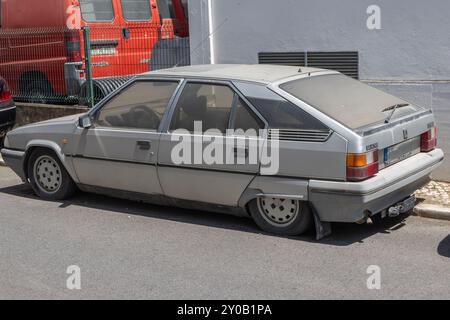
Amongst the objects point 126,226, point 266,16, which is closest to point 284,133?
point 126,226

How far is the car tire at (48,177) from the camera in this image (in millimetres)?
7730

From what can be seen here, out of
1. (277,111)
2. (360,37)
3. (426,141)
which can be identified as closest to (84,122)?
(277,111)

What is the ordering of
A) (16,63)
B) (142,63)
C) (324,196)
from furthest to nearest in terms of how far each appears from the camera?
(16,63) < (142,63) < (324,196)

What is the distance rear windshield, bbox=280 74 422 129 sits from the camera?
6156 millimetres

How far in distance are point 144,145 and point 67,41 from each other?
555 cm

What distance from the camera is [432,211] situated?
6.93 m

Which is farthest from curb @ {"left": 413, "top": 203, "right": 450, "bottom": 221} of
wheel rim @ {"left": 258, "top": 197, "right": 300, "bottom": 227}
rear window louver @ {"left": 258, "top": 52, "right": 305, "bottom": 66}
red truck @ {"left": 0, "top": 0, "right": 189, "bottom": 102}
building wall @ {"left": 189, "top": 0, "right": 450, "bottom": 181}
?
red truck @ {"left": 0, "top": 0, "right": 189, "bottom": 102}

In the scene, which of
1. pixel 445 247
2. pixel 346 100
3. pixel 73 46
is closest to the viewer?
pixel 445 247

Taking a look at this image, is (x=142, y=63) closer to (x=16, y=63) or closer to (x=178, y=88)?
(x=16, y=63)

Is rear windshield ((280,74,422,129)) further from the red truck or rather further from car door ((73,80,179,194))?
the red truck

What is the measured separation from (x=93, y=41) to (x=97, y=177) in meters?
5.10

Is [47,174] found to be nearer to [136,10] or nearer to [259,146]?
[259,146]

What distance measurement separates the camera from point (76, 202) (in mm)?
7797

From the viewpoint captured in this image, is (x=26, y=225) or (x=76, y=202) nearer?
(x=26, y=225)
